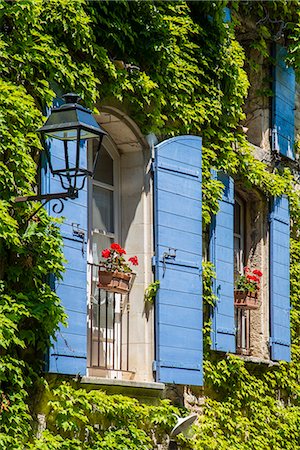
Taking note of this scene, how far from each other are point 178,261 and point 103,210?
0.77 metres

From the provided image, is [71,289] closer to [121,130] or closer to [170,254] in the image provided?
[170,254]

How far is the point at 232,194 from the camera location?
38.4 ft

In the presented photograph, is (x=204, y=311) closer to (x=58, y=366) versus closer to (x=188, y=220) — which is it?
(x=188, y=220)

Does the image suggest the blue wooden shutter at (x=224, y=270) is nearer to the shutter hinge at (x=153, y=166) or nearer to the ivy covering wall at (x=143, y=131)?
the ivy covering wall at (x=143, y=131)

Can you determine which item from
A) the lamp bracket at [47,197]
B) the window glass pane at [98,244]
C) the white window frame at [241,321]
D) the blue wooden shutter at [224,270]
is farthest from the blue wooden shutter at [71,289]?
the white window frame at [241,321]

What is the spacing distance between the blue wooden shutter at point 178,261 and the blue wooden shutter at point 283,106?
2.17m

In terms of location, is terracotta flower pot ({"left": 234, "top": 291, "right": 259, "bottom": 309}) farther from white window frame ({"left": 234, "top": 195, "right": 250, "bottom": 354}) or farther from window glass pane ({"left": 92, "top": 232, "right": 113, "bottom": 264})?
window glass pane ({"left": 92, "top": 232, "right": 113, "bottom": 264})

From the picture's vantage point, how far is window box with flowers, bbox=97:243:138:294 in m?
9.98

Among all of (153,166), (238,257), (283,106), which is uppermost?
(283,106)

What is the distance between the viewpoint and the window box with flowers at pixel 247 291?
1196 cm

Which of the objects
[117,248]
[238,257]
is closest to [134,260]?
[117,248]

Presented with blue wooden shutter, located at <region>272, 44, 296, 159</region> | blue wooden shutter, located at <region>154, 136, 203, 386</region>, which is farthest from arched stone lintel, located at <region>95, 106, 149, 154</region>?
blue wooden shutter, located at <region>272, 44, 296, 159</region>

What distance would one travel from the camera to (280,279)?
12414 millimetres

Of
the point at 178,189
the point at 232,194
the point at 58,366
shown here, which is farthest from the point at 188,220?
the point at 58,366
